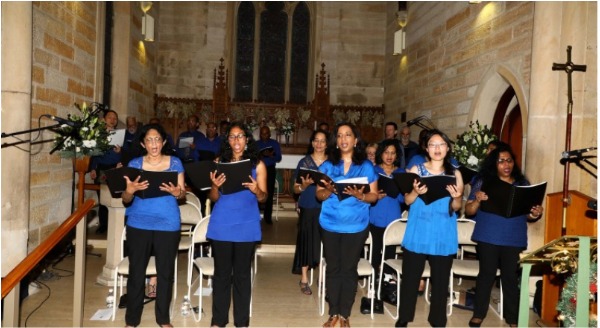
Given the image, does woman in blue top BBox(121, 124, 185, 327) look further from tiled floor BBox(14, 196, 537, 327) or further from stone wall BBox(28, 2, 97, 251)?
stone wall BBox(28, 2, 97, 251)

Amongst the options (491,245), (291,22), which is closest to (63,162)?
(491,245)

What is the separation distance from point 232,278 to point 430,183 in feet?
5.53

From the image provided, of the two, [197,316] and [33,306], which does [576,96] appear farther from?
[33,306]

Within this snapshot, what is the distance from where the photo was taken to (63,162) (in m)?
6.36

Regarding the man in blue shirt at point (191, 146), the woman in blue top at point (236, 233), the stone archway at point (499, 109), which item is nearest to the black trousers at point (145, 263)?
the woman in blue top at point (236, 233)

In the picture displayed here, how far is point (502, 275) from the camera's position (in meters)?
4.24

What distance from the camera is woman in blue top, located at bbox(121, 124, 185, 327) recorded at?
12.7ft

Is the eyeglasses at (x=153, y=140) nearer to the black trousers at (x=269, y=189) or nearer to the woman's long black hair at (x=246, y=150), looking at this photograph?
the woman's long black hair at (x=246, y=150)

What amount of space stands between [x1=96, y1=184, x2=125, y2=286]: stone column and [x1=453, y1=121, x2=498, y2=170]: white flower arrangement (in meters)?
3.80

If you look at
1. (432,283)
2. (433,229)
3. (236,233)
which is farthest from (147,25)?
(432,283)

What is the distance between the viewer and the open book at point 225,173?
3645mm

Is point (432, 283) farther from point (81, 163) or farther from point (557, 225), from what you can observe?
point (81, 163)

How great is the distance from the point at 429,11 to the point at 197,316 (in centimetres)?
726

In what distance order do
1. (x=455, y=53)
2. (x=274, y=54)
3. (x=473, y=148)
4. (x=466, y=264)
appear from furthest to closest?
1. (x=274, y=54)
2. (x=455, y=53)
3. (x=473, y=148)
4. (x=466, y=264)
